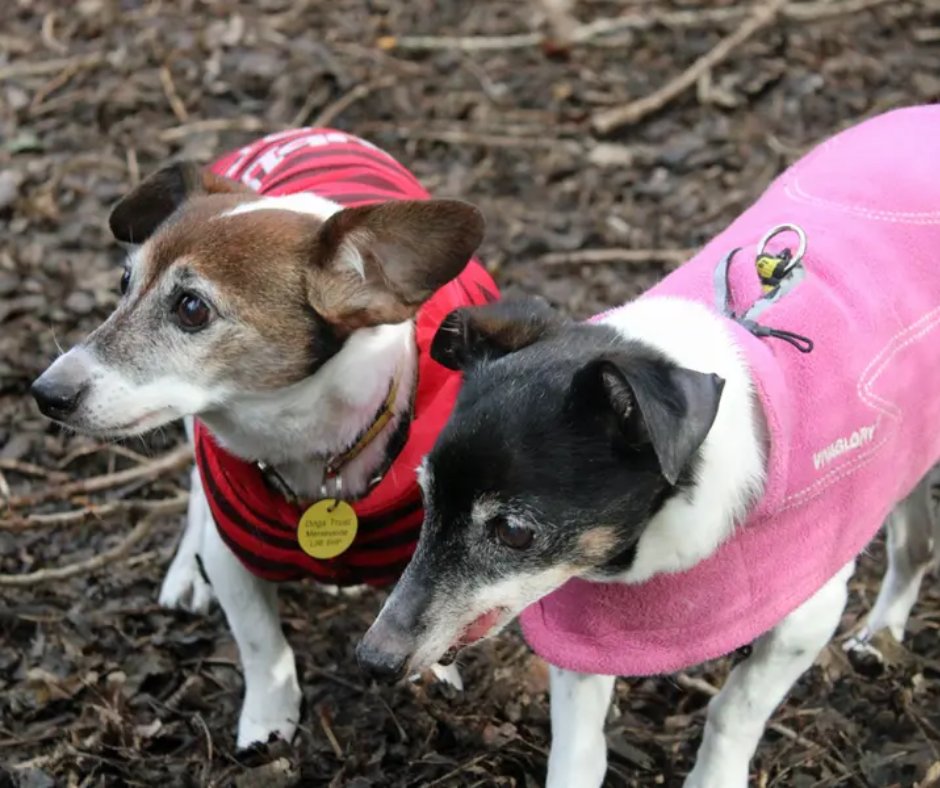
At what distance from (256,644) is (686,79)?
4008 millimetres

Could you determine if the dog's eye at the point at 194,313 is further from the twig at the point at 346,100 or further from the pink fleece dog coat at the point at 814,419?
the twig at the point at 346,100

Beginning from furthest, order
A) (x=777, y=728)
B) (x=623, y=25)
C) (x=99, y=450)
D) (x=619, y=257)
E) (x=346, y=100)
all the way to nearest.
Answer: (x=623, y=25), (x=346, y=100), (x=619, y=257), (x=99, y=450), (x=777, y=728)

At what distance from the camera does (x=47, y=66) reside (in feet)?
21.9

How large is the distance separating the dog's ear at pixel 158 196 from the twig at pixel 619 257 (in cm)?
217

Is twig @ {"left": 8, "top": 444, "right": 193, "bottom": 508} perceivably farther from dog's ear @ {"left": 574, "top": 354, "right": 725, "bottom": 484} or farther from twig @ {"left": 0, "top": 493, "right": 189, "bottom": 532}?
dog's ear @ {"left": 574, "top": 354, "right": 725, "bottom": 484}

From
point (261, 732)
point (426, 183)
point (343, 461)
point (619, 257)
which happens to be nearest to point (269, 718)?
point (261, 732)

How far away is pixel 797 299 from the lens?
287 cm

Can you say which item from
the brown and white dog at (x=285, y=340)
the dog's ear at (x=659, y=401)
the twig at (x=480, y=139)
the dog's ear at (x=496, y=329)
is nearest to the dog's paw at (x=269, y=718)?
the brown and white dog at (x=285, y=340)

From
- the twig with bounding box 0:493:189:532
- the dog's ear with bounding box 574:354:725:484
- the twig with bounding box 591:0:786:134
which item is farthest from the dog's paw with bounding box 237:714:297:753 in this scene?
the twig with bounding box 591:0:786:134

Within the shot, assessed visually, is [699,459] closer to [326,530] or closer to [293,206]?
[326,530]

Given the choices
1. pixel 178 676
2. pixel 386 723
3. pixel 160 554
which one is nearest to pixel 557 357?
pixel 386 723

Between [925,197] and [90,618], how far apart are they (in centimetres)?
259

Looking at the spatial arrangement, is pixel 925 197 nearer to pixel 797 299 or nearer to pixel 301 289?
pixel 797 299

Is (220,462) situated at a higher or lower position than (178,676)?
higher
